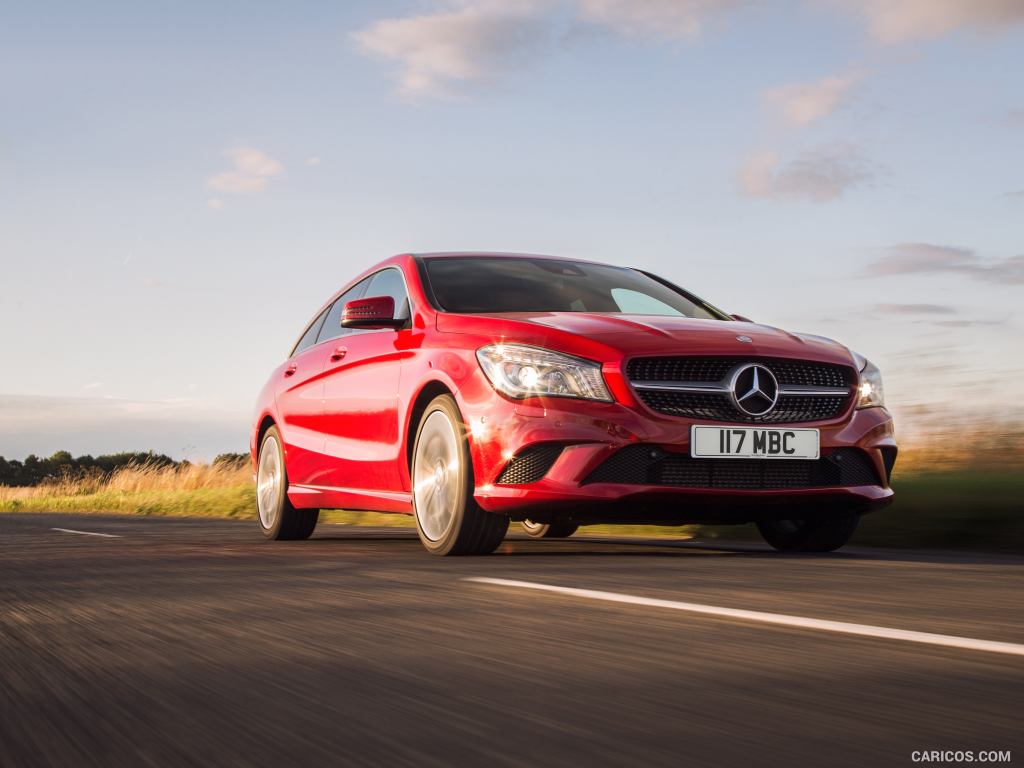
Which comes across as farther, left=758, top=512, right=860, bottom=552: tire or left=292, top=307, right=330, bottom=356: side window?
left=292, top=307, right=330, bottom=356: side window

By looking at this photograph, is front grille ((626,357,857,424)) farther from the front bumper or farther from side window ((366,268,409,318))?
side window ((366,268,409,318))

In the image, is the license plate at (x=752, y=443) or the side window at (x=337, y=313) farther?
the side window at (x=337, y=313)

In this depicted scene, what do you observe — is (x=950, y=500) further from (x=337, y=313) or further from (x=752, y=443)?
(x=337, y=313)

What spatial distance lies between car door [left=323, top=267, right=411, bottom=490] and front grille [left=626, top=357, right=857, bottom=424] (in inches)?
64.6

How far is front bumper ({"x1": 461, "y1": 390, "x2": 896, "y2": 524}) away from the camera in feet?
22.7

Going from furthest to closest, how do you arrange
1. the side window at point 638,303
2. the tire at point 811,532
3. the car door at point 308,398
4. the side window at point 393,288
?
1. the car door at point 308,398
2. the side window at point 638,303
3. the side window at point 393,288
4. the tire at point 811,532

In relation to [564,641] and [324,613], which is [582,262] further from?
[564,641]

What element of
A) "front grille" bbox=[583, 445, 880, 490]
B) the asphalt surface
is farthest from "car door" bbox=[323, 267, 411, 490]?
the asphalt surface

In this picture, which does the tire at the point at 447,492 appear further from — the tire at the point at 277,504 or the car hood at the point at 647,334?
the tire at the point at 277,504

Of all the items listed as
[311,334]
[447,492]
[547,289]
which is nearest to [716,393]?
[447,492]

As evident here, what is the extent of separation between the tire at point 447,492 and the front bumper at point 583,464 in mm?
117

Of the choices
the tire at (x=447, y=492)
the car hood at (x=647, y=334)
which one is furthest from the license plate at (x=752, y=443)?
the tire at (x=447, y=492)

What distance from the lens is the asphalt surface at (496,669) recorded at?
2.73 meters

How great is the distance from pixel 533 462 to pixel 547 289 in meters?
1.83
